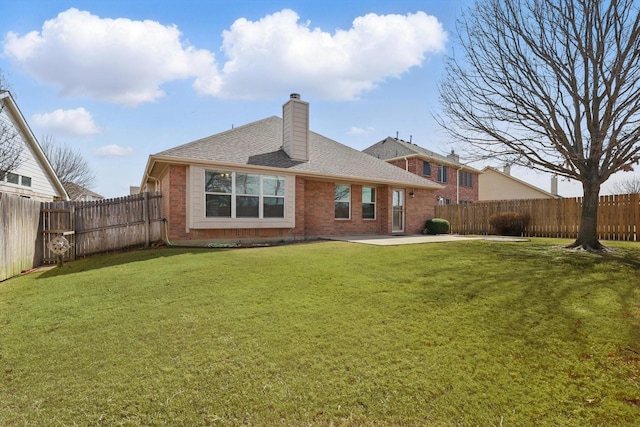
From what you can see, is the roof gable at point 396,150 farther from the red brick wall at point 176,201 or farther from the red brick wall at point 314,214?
the red brick wall at point 176,201

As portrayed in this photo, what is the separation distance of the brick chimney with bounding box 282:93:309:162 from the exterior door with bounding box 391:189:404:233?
214 inches

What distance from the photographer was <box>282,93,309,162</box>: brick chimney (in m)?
13.3

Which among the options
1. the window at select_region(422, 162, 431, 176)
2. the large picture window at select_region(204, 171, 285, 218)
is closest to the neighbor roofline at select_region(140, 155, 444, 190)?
the large picture window at select_region(204, 171, 285, 218)

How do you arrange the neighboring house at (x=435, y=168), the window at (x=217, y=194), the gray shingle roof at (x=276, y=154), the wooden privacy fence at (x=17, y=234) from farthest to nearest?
the neighboring house at (x=435, y=168)
the gray shingle roof at (x=276, y=154)
the window at (x=217, y=194)
the wooden privacy fence at (x=17, y=234)

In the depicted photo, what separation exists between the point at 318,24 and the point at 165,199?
25.3 ft

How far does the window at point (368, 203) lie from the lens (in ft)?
49.8

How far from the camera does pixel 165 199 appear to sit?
11125mm

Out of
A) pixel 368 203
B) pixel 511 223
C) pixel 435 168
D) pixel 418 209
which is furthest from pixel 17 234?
pixel 435 168

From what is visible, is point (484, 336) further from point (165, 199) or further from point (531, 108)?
point (165, 199)

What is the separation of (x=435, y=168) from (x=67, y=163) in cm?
3326

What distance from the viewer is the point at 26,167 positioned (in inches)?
604

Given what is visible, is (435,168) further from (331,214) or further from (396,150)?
(331,214)

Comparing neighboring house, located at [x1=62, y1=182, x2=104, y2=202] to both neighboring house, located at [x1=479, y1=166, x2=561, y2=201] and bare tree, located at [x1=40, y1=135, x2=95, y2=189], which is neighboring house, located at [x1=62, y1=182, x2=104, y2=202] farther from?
neighboring house, located at [x1=479, y1=166, x2=561, y2=201]

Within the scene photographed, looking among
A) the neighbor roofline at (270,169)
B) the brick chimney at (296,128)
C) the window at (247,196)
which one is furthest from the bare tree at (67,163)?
the window at (247,196)
